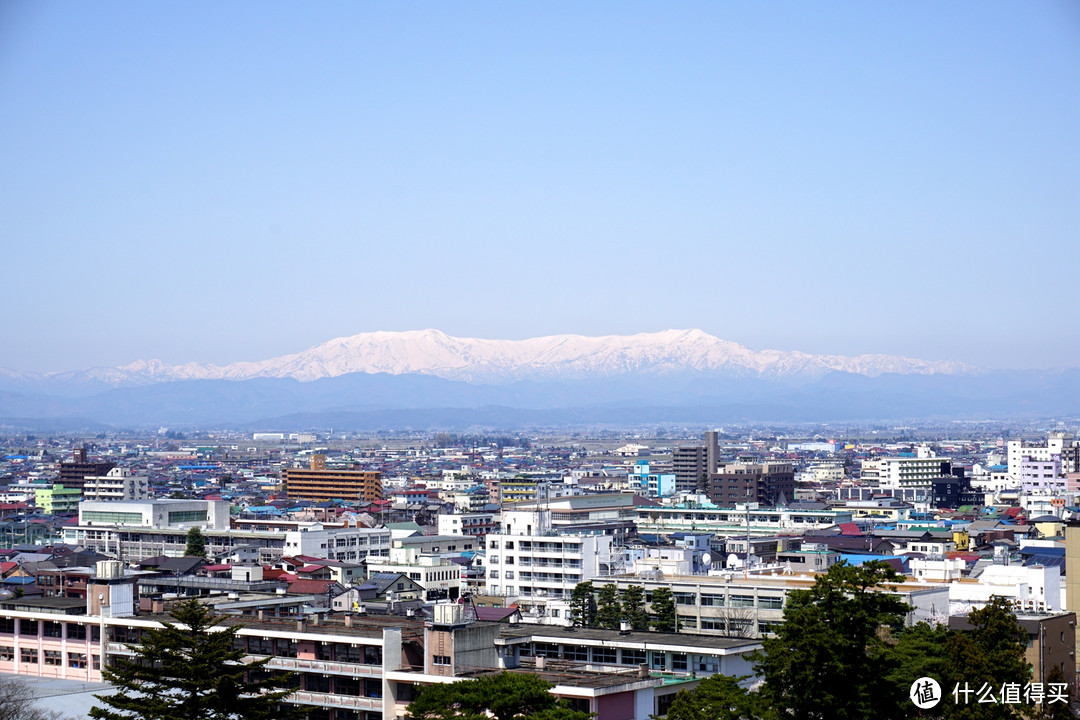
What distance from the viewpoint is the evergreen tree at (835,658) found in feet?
50.6

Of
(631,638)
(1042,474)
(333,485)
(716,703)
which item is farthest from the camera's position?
(1042,474)

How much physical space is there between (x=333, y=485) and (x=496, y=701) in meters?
77.2

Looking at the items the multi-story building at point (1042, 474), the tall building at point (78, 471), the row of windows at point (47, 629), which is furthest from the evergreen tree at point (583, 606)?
the multi-story building at point (1042, 474)

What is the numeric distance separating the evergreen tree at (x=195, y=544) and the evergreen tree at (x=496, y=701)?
1341 inches

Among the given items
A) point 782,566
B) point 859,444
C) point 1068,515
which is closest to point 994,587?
point 782,566

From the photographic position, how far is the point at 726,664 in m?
22.0

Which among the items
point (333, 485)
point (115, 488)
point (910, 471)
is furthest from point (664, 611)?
point (910, 471)

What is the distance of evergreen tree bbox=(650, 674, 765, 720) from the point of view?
16.0 metres

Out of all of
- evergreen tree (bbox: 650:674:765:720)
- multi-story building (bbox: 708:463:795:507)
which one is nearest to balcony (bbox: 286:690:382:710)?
evergreen tree (bbox: 650:674:765:720)

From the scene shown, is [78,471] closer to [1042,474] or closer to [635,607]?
[1042,474]

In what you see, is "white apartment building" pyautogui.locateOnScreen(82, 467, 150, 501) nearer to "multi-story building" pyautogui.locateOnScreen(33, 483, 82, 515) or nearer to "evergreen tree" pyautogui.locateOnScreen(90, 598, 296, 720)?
"multi-story building" pyautogui.locateOnScreen(33, 483, 82, 515)

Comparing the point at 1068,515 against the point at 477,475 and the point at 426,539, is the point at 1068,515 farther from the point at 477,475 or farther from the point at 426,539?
the point at 477,475

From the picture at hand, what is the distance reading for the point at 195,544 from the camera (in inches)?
2000

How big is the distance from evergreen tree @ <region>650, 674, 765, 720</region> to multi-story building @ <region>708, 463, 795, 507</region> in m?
62.7
